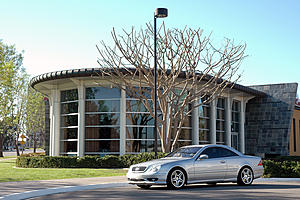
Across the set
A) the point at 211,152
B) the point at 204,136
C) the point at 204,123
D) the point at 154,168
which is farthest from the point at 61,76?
the point at 154,168

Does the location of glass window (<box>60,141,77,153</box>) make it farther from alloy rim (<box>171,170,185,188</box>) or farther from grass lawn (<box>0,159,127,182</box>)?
alloy rim (<box>171,170,185,188</box>)

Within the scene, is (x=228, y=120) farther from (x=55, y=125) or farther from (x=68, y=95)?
(x=55, y=125)

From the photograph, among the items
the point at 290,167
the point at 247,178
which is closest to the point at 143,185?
the point at 247,178

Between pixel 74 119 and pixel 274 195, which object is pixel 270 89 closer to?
pixel 74 119

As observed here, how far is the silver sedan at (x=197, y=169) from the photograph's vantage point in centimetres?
1277

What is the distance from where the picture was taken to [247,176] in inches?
555

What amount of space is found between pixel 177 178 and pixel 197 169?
2.42ft

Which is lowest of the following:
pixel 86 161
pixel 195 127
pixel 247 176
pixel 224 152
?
pixel 86 161

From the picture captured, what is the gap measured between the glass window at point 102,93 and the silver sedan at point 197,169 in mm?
15056

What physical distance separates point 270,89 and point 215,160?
2816cm

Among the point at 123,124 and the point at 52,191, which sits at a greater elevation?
the point at 123,124

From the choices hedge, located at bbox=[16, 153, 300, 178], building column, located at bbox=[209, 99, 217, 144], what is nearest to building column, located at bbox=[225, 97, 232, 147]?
building column, located at bbox=[209, 99, 217, 144]

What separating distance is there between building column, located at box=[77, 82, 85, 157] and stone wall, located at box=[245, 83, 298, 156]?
59.7ft

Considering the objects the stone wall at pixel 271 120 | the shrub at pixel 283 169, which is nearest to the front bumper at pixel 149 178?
the shrub at pixel 283 169
